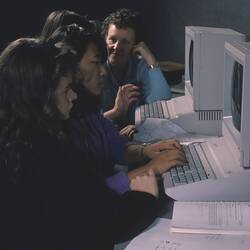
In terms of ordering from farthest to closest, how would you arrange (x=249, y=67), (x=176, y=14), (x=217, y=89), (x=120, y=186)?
(x=176, y=14) → (x=217, y=89) → (x=120, y=186) → (x=249, y=67)

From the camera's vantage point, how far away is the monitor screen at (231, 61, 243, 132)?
1.39m

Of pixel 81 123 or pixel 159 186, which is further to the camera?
pixel 81 123

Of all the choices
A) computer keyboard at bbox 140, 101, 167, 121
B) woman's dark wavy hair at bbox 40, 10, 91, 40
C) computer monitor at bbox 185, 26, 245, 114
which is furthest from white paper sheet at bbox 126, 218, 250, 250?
woman's dark wavy hair at bbox 40, 10, 91, 40

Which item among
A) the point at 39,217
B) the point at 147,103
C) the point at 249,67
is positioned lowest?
the point at 147,103

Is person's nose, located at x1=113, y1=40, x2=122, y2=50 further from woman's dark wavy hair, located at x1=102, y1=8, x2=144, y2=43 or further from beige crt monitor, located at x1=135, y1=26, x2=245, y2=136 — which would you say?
beige crt monitor, located at x1=135, y1=26, x2=245, y2=136

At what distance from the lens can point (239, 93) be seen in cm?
140

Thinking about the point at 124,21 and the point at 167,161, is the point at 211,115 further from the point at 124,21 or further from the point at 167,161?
the point at 124,21

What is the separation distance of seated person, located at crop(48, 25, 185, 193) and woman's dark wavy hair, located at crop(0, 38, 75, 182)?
46 cm

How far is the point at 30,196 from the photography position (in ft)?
3.56

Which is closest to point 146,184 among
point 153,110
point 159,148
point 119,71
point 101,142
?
point 159,148

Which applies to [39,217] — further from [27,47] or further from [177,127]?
[177,127]

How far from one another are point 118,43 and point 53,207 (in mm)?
1536

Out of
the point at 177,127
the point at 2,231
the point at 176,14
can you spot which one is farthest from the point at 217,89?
the point at 176,14

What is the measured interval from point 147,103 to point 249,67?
4.21 feet
